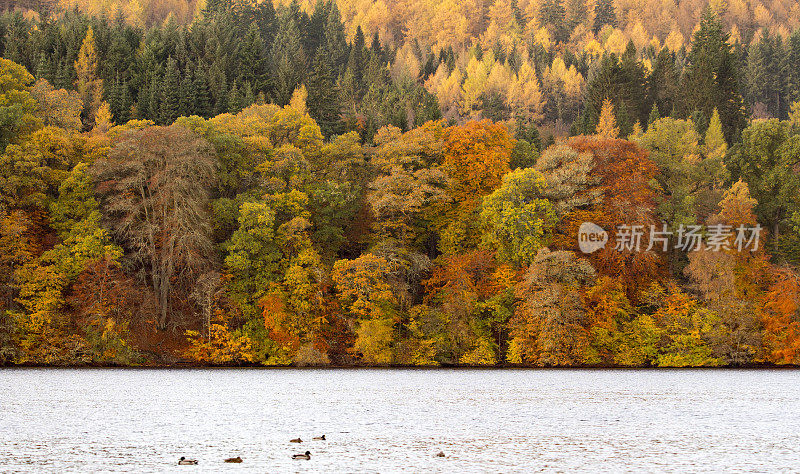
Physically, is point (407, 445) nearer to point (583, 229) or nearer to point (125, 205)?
point (125, 205)

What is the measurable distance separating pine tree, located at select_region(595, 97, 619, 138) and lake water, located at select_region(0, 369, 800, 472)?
2766 inches

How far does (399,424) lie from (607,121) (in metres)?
103

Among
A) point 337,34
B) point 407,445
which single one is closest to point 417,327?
point 407,445

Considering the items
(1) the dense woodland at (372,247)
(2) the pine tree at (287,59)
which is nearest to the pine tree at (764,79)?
(1) the dense woodland at (372,247)

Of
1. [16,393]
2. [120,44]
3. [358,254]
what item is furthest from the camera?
[120,44]

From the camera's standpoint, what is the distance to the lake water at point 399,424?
21.9 metres

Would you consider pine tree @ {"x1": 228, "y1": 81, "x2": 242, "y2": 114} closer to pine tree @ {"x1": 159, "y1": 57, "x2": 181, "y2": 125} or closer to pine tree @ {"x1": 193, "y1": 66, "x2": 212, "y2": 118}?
pine tree @ {"x1": 193, "y1": 66, "x2": 212, "y2": 118}

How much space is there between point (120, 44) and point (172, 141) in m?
60.6

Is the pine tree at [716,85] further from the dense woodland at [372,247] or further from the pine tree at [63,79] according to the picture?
the pine tree at [63,79]

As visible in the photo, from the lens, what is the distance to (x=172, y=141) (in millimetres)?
73812

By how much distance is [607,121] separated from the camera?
127562mm

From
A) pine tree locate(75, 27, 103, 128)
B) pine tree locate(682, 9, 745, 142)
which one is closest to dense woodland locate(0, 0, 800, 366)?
pine tree locate(75, 27, 103, 128)

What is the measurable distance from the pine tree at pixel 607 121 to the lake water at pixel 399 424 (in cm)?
7025

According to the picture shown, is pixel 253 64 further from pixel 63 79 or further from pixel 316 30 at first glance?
pixel 316 30
